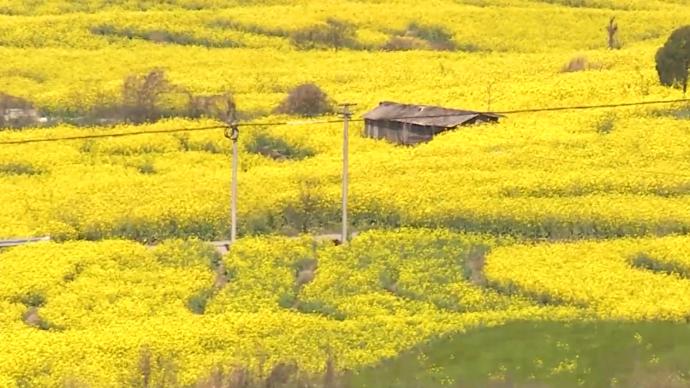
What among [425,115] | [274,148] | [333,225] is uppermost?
[425,115]

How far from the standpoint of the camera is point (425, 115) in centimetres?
5388

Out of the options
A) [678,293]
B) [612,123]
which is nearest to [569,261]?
[678,293]

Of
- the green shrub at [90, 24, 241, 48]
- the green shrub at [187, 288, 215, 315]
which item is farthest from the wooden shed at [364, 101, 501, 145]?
the green shrub at [90, 24, 241, 48]

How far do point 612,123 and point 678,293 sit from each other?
18944 millimetres

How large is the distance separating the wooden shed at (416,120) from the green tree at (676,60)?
5881mm

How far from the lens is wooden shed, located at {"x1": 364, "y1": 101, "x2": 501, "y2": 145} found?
176 ft

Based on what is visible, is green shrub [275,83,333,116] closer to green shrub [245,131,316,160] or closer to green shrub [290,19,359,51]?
green shrub [245,131,316,160]

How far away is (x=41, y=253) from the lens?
38.5 meters

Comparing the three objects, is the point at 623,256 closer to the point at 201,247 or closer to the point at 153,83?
the point at 201,247

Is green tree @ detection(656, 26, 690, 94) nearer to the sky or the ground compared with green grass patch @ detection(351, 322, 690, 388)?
nearer to the sky

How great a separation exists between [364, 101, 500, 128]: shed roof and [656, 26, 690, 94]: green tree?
5.88m

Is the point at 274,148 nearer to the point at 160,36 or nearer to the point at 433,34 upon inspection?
the point at 160,36

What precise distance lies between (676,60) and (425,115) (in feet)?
28.2

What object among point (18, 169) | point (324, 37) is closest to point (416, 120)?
point (18, 169)
